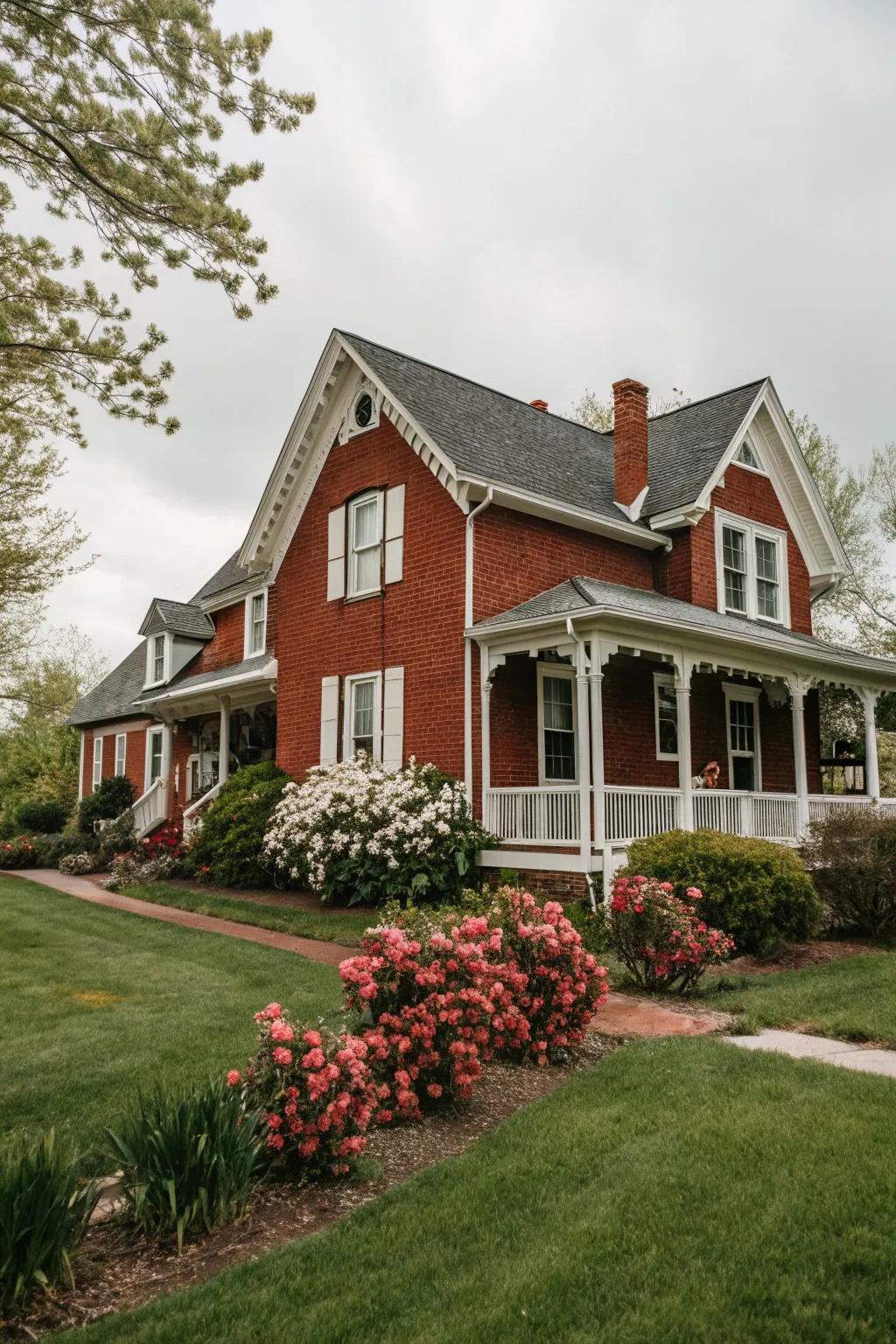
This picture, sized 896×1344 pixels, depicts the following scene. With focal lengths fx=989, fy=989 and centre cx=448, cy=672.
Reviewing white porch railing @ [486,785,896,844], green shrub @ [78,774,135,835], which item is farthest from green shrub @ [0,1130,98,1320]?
green shrub @ [78,774,135,835]

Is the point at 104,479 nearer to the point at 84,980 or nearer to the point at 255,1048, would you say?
the point at 84,980

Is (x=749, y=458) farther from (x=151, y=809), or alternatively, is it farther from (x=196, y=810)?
(x=151, y=809)

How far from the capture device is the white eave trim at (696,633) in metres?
13.2

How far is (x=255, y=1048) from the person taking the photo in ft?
23.3

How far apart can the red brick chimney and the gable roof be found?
1301 centimetres

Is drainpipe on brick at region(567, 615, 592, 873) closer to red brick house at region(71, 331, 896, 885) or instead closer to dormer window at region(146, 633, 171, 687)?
red brick house at region(71, 331, 896, 885)

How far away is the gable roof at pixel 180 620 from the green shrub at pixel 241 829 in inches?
340

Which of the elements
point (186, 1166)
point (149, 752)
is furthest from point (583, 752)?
point (149, 752)

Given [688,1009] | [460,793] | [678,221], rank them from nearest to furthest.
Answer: [688,1009], [678,221], [460,793]

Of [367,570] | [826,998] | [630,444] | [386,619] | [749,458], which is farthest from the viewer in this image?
[749,458]

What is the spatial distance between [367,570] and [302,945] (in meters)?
7.25

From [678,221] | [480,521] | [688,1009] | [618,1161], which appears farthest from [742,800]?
[618,1161]

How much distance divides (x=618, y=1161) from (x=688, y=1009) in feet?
12.9

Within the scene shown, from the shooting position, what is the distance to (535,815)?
14047 millimetres
